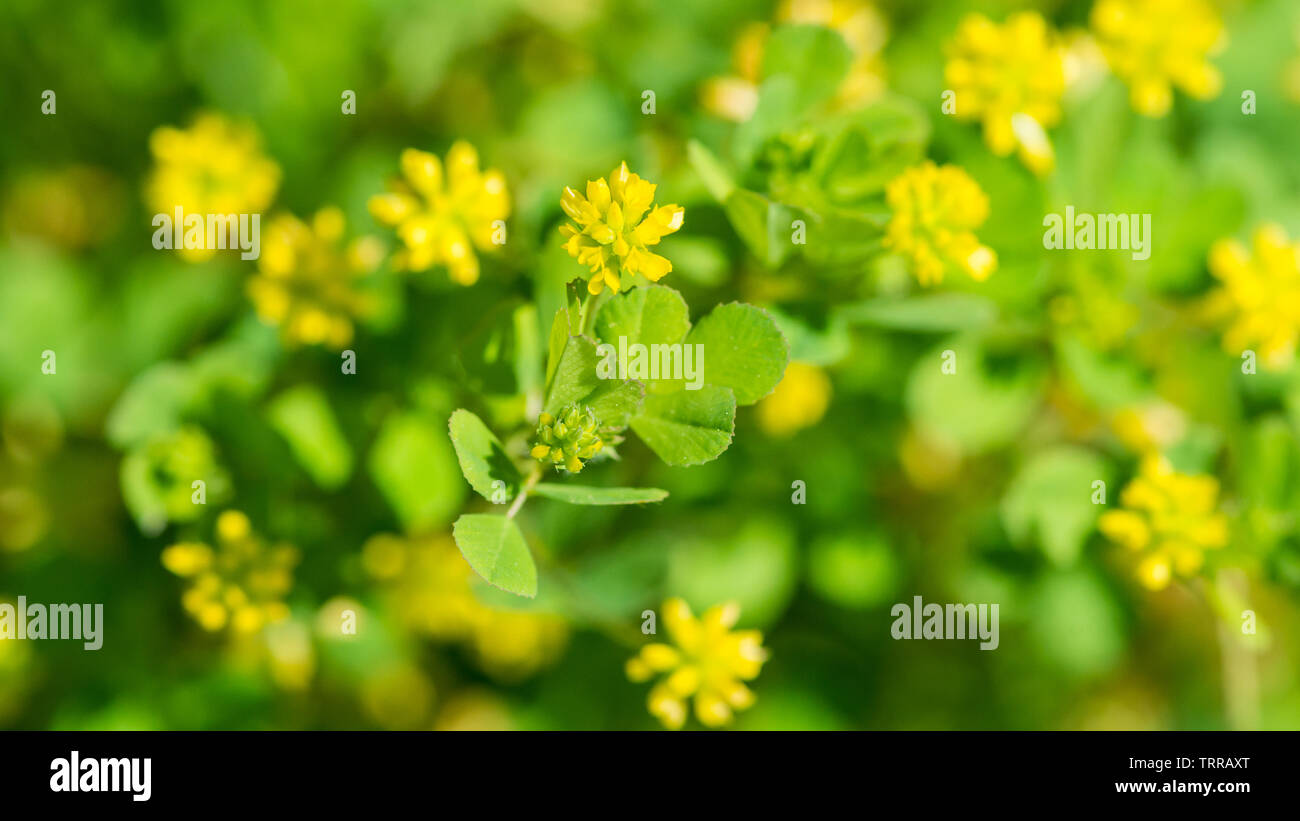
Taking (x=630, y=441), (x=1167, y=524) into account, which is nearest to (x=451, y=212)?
(x=630, y=441)

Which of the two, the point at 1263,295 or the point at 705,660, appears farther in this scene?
the point at 1263,295

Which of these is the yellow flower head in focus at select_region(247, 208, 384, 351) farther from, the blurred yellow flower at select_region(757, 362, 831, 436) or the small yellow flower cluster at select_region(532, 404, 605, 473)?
the blurred yellow flower at select_region(757, 362, 831, 436)

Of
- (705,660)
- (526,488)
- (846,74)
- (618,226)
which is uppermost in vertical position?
(846,74)

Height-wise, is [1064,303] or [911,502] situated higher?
[1064,303]

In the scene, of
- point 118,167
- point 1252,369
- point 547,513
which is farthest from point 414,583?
point 1252,369

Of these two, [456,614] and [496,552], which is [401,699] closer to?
[456,614]

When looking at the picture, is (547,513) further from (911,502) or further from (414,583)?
(911,502)

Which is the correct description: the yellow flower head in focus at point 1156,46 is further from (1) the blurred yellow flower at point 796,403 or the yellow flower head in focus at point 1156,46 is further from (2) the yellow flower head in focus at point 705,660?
(2) the yellow flower head in focus at point 705,660
